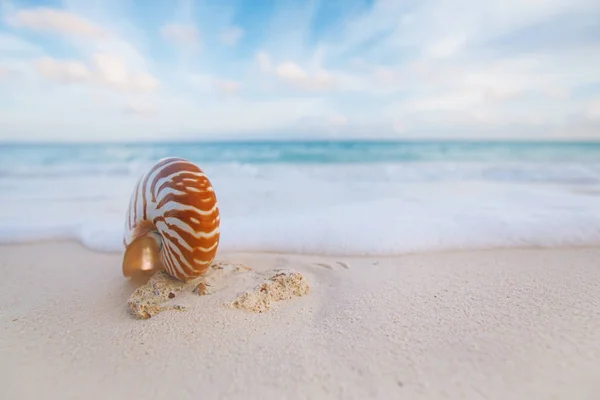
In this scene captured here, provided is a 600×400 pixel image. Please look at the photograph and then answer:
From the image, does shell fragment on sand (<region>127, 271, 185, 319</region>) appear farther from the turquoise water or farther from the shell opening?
the turquoise water

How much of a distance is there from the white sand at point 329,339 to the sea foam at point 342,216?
675 mm

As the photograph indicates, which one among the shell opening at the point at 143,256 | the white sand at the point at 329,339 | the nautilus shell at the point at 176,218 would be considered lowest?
the white sand at the point at 329,339

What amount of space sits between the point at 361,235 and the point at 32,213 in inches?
200

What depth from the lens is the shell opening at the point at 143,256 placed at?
243 cm

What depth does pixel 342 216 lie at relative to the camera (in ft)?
14.4

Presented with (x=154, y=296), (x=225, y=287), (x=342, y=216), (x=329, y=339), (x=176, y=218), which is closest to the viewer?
(x=329, y=339)

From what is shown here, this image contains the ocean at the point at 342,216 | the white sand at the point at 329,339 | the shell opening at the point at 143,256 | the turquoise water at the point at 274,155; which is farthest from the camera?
the turquoise water at the point at 274,155

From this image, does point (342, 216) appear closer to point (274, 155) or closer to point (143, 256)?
point (143, 256)

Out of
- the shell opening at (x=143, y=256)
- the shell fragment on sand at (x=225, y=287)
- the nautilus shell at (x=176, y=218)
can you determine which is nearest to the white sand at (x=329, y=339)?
the shell fragment on sand at (x=225, y=287)

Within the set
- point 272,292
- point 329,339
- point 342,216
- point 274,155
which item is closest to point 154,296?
point 272,292

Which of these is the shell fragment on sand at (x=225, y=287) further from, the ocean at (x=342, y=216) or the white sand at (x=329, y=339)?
the ocean at (x=342, y=216)

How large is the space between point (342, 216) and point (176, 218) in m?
2.69

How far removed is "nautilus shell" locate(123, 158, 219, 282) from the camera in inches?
82.0

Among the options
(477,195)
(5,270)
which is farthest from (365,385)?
(477,195)
